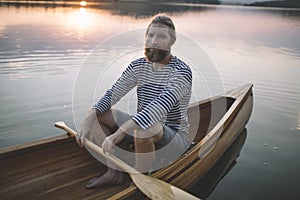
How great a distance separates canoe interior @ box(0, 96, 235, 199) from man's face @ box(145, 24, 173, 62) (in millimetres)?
987

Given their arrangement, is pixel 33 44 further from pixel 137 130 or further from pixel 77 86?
pixel 137 130

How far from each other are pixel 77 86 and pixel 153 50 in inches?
138

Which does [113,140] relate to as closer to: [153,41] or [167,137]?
[167,137]

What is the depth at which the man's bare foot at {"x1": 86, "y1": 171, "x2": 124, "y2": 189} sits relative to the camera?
2.23m

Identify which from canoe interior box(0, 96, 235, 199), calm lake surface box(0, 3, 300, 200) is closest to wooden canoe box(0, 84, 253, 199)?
canoe interior box(0, 96, 235, 199)

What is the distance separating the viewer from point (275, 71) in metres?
7.31

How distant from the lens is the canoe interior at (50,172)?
214 cm

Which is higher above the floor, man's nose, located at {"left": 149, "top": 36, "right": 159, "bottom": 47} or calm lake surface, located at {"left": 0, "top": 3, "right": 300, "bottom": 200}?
man's nose, located at {"left": 149, "top": 36, "right": 159, "bottom": 47}

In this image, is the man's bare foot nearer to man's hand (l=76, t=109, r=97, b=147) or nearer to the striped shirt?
man's hand (l=76, t=109, r=97, b=147)

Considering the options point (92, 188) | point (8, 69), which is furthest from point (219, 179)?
point (8, 69)

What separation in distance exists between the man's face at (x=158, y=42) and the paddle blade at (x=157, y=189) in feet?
2.72

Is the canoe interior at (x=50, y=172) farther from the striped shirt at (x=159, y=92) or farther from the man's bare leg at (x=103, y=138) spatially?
the striped shirt at (x=159, y=92)

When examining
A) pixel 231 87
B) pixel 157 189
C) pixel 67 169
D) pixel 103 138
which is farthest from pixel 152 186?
pixel 231 87

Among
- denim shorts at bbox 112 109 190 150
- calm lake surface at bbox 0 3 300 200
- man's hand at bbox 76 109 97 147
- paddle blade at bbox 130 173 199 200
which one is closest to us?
paddle blade at bbox 130 173 199 200
